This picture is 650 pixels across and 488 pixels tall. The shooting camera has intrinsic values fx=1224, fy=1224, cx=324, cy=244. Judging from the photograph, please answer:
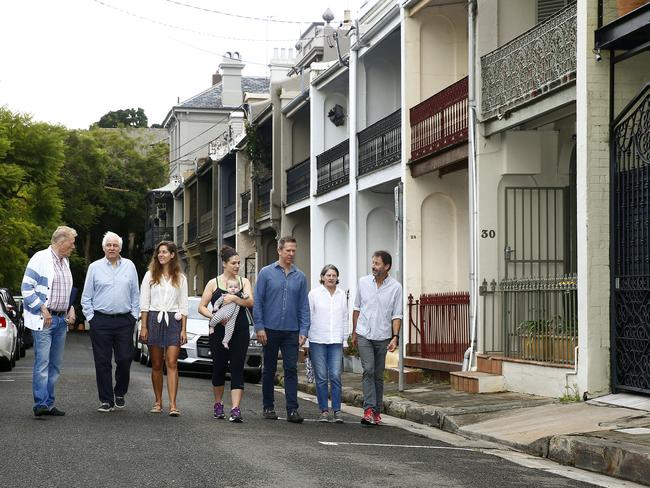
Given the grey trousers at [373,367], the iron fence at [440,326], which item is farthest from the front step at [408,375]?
the grey trousers at [373,367]

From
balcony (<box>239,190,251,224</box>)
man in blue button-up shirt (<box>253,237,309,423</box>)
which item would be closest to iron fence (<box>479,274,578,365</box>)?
man in blue button-up shirt (<box>253,237,309,423</box>)

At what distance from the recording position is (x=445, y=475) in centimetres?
913

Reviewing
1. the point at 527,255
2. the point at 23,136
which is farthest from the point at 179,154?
the point at 527,255

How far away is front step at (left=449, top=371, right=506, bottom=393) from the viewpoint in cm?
1662

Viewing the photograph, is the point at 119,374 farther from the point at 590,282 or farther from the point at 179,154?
the point at 179,154

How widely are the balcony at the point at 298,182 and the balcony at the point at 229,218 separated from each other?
391 inches

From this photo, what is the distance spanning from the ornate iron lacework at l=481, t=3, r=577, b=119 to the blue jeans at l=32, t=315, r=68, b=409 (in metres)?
7.04

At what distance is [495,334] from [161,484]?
34.1 ft

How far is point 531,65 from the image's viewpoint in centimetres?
1673

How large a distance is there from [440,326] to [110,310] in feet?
27.8

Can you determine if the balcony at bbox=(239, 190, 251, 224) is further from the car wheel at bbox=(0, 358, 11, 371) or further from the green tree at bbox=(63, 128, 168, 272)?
the green tree at bbox=(63, 128, 168, 272)

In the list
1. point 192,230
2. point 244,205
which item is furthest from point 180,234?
point 244,205

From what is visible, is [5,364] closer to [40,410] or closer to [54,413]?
[54,413]

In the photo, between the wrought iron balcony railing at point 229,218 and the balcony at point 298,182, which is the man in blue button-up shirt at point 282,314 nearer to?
the balcony at point 298,182
